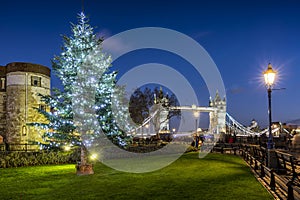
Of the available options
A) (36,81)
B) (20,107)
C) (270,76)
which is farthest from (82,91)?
(36,81)

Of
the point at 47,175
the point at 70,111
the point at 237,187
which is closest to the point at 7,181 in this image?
the point at 47,175

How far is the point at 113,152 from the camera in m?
23.0

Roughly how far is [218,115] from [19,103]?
261 ft

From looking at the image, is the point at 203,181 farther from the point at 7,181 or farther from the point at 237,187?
the point at 7,181

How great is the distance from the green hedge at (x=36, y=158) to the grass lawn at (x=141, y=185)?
3.72m

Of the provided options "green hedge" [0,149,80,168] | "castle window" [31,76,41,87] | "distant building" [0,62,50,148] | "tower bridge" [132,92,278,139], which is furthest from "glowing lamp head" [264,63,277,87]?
"tower bridge" [132,92,278,139]

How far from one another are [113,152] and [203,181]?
12412mm

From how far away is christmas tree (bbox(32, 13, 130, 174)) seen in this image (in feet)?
49.8

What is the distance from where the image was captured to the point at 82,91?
50.1ft

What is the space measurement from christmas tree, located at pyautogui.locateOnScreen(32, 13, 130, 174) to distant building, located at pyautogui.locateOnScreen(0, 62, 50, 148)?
57.0 feet

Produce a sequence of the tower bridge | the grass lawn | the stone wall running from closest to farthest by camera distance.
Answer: the grass lawn, the stone wall, the tower bridge

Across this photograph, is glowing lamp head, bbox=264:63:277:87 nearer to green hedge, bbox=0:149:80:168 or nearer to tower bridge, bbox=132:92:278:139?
green hedge, bbox=0:149:80:168

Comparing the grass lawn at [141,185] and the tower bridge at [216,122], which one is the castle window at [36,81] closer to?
the grass lawn at [141,185]

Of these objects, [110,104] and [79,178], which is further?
[110,104]
